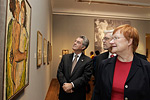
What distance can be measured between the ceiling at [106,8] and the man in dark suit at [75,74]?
6.11m

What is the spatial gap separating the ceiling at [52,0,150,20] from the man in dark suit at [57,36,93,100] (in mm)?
6109

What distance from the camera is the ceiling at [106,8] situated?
8.19 meters

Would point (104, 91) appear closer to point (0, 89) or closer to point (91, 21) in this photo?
point (0, 89)

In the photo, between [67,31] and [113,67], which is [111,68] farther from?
[67,31]

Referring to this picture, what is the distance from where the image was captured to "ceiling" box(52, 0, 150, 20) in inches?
322

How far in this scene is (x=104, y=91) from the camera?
1.61 meters

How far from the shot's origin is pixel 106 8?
30.5 feet

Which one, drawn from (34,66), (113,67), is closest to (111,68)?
(113,67)

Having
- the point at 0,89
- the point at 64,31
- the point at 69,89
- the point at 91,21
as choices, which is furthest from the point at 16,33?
the point at 91,21

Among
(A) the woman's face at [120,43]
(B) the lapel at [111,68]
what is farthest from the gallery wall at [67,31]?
(A) the woman's face at [120,43]

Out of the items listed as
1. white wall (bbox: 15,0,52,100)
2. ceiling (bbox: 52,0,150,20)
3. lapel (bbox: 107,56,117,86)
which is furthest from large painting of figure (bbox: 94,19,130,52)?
lapel (bbox: 107,56,117,86)

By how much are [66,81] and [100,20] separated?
8739 mm

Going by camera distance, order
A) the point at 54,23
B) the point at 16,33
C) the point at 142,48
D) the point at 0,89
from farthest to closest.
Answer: the point at 142,48 < the point at 54,23 < the point at 16,33 < the point at 0,89

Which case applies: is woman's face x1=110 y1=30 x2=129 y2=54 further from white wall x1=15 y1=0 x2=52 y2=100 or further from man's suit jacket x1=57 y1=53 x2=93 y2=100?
white wall x1=15 y1=0 x2=52 y2=100
